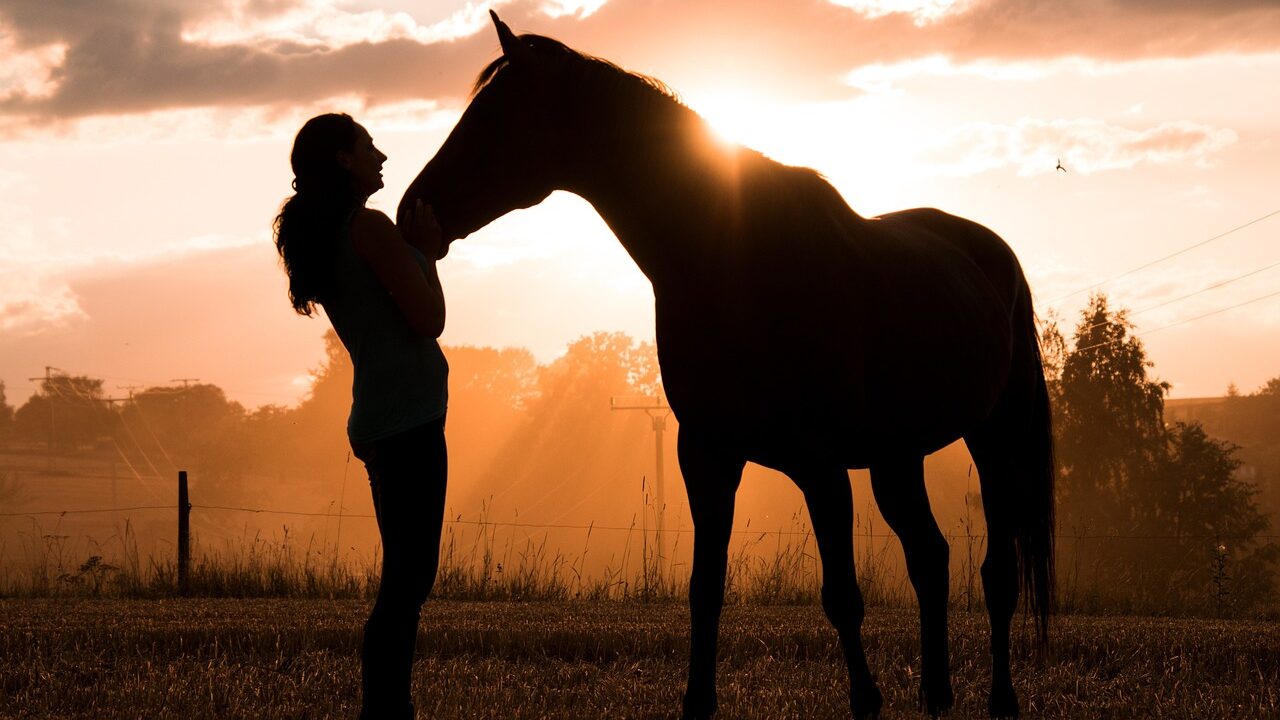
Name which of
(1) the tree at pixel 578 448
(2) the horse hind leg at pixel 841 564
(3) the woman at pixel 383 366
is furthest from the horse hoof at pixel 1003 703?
(1) the tree at pixel 578 448

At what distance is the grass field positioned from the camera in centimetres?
507

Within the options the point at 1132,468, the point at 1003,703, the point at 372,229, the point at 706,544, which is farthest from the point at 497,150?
the point at 1132,468

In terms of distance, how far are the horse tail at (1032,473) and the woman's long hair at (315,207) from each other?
14.0 ft

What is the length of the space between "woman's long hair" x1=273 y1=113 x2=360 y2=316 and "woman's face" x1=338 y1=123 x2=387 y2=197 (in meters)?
0.02

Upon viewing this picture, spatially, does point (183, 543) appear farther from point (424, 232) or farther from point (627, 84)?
point (627, 84)

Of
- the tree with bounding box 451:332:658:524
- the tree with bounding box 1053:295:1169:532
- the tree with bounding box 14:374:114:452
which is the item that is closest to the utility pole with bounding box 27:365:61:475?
the tree with bounding box 14:374:114:452

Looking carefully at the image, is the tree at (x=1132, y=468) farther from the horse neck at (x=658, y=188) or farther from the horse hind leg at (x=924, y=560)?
the horse neck at (x=658, y=188)

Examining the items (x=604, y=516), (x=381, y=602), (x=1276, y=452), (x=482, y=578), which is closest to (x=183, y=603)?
(x=482, y=578)

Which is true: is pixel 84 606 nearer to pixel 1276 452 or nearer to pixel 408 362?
pixel 408 362

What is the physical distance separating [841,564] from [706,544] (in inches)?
22.0

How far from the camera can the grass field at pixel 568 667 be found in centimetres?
507

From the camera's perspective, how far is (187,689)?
17.4ft

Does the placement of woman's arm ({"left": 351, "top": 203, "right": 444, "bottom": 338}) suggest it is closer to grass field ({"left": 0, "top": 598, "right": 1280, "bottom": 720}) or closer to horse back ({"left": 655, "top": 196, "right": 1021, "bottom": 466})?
horse back ({"left": 655, "top": 196, "right": 1021, "bottom": 466})

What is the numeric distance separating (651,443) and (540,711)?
85504 millimetres
